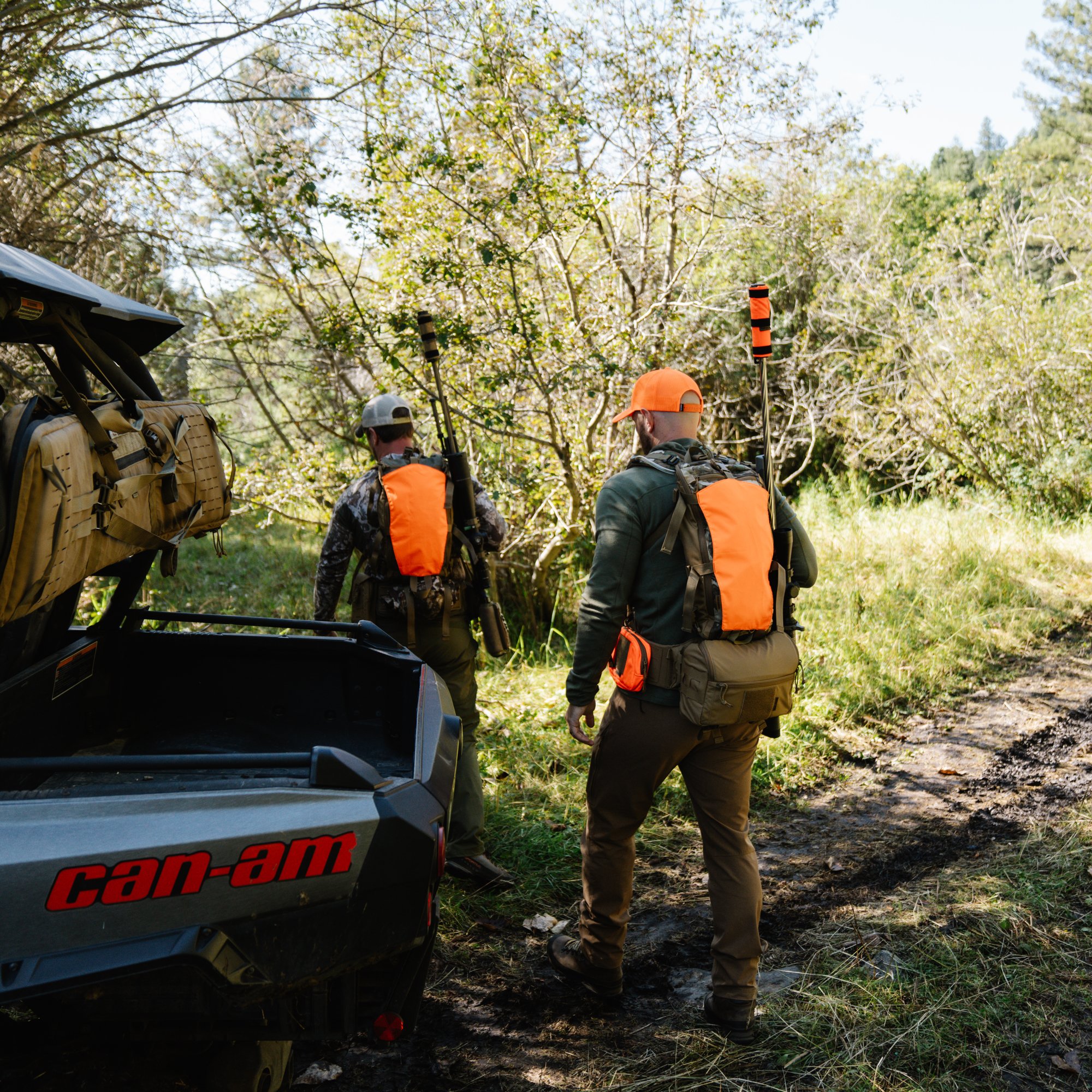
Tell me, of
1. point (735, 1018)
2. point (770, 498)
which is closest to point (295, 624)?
point (770, 498)

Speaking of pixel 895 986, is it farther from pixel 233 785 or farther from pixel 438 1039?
pixel 233 785

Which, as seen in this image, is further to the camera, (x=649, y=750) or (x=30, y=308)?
(x=649, y=750)

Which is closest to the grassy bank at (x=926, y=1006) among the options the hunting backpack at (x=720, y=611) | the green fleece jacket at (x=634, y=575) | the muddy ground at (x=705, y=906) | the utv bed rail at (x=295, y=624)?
the muddy ground at (x=705, y=906)

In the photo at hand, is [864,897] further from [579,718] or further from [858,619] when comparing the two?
[858,619]

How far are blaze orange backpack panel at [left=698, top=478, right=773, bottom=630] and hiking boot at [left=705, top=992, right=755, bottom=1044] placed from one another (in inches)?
48.8

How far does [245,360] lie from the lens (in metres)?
9.32

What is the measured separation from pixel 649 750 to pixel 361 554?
1.75m

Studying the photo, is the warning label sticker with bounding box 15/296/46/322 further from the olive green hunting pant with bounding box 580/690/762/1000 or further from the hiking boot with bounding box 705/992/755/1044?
the hiking boot with bounding box 705/992/755/1044

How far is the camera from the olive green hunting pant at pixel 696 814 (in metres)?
3.10

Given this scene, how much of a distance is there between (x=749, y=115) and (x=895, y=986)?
739 cm

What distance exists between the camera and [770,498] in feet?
10.6

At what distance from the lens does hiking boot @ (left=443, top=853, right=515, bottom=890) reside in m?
4.12

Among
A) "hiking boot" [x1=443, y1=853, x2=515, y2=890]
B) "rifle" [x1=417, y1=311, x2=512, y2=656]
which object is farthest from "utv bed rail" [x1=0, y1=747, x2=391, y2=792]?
"rifle" [x1=417, y1=311, x2=512, y2=656]

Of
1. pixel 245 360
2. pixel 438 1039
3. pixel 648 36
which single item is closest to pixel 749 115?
pixel 648 36
